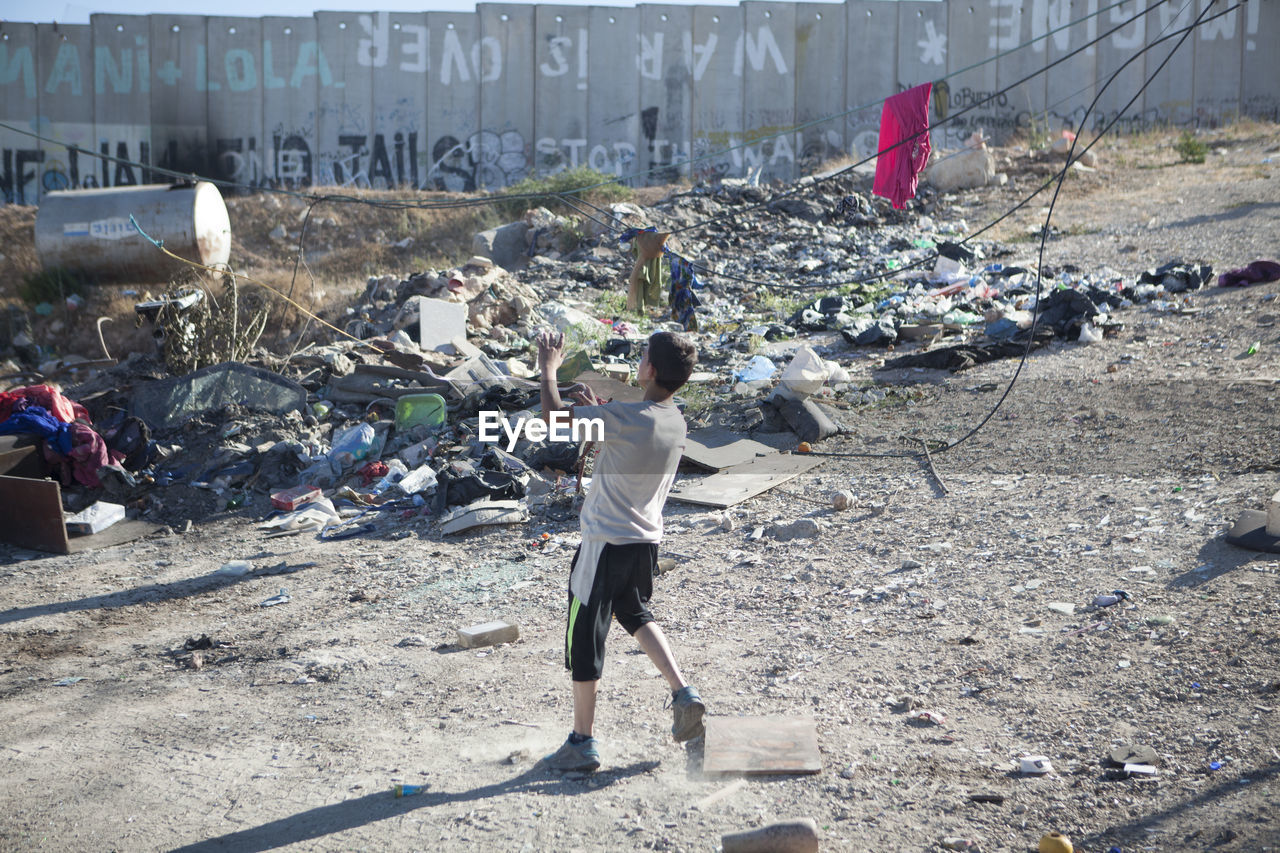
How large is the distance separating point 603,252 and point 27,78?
45.8ft

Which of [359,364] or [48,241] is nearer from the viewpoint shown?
[359,364]

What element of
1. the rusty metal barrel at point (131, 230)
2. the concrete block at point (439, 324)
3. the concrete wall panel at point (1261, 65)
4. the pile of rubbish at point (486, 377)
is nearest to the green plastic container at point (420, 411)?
the pile of rubbish at point (486, 377)

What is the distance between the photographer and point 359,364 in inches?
333

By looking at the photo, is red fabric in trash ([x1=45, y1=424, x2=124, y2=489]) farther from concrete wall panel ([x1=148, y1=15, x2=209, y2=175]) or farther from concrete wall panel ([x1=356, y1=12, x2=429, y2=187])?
concrete wall panel ([x1=148, y1=15, x2=209, y2=175])

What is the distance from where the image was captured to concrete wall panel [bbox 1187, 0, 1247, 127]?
19672 millimetres

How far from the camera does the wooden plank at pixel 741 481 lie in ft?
19.1

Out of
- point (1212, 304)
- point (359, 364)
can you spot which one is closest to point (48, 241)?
point (359, 364)

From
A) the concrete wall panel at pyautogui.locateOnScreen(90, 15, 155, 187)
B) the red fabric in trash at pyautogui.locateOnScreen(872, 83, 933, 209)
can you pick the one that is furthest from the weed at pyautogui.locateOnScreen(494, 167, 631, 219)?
the concrete wall panel at pyautogui.locateOnScreen(90, 15, 155, 187)

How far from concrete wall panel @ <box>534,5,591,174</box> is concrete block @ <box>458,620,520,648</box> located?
1654cm

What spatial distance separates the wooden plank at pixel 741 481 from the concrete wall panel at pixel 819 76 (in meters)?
14.5

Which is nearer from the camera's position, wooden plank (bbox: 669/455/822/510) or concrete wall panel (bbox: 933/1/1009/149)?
wooden plank (bbox: 669/455/822/510)

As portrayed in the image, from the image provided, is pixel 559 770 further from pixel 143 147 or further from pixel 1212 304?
pixel 143 147

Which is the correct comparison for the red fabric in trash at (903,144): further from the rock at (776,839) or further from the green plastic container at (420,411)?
the rock at (776,839)

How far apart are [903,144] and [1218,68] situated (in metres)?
Result: 16.2
